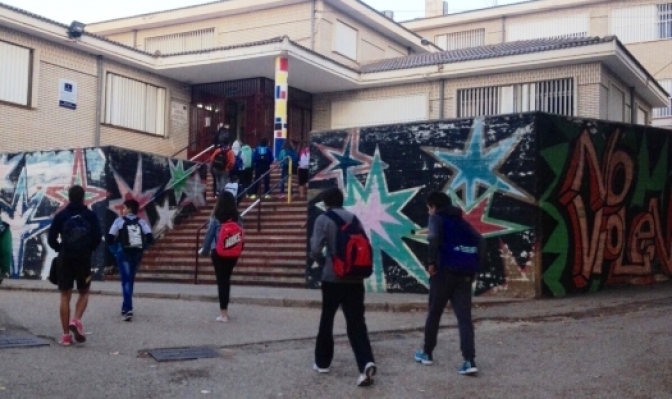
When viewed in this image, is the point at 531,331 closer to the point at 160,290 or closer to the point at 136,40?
the point at 160,290

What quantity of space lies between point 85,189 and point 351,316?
1160cm

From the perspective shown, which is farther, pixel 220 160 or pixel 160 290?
pixel 220 160

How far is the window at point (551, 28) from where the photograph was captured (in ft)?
112

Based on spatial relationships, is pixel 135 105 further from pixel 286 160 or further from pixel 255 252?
pixel 255 252

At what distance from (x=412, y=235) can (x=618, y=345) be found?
540 centimetres

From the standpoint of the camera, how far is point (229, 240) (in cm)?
1023

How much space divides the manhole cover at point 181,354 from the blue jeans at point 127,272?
2.36 m

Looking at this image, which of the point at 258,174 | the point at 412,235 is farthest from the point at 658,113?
the point at 412,235

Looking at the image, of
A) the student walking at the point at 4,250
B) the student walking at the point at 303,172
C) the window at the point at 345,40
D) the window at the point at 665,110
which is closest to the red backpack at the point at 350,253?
the student walking at the point at 4,250

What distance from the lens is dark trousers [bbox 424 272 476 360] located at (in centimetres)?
721

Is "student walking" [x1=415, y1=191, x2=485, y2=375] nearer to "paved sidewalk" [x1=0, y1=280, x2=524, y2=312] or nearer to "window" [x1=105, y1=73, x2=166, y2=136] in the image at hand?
"paved sidewalk" [x1=0, y1=280, x2=524, y2=312]

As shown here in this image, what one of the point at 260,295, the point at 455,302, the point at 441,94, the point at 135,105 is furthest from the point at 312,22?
the point at 455,302

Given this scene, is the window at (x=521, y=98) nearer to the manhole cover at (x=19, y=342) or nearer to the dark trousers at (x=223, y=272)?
the dark trousers at (x=223, y=272)

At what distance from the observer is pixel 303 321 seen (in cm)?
1061
